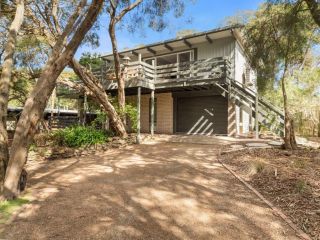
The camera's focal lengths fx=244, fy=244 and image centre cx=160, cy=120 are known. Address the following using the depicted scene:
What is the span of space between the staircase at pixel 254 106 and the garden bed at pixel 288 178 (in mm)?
2599

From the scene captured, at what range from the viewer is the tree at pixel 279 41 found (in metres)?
8.48

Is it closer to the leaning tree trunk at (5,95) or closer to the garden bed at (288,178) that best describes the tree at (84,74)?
the leaning tree trunk at (5,95)

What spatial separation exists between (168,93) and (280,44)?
7515 millimetres

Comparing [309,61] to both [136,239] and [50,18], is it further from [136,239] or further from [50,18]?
[136,239]

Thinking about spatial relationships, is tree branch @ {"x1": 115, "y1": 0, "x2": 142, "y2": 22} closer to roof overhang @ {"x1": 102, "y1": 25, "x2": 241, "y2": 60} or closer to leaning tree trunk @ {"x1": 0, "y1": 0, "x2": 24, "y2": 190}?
roof overhang @ {"x1": 102, "y1": 25, "x2": 241, "y2": 60}

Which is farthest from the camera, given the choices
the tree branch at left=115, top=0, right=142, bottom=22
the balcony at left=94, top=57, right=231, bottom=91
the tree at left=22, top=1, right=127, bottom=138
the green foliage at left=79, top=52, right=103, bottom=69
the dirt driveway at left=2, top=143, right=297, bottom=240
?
the green foliage at left=79, top=52, right=103, bottom=69

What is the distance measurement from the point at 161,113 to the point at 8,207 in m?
12.0

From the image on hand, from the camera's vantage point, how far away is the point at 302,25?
8547 mm

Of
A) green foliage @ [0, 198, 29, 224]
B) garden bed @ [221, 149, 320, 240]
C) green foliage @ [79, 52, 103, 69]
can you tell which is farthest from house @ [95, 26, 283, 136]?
green foliage @ [0, 198, 29, 224]

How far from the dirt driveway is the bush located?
9.30 ft

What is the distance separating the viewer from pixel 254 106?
11.7 metres

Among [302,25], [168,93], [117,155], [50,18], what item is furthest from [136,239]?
[168,93]

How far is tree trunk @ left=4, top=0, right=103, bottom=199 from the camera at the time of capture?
4.69 m

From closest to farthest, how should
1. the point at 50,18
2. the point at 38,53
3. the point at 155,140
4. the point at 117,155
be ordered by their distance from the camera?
the point at 117,155
the point at 50,18
the point at 155,140
the point at 38,53
